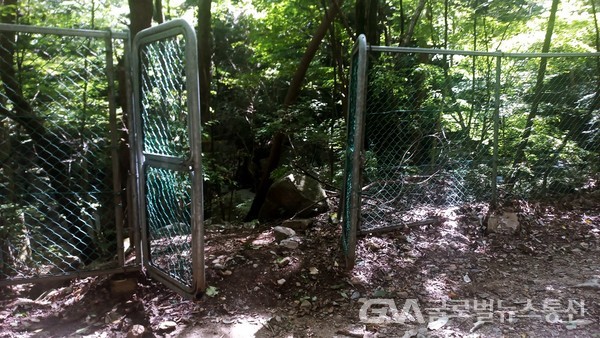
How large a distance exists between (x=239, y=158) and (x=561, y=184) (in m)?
6.42

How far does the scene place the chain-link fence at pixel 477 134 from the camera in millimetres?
4113

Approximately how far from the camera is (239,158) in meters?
9.32

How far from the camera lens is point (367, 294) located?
9.97 ft

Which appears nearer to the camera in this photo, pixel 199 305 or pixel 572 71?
pixel 199 305

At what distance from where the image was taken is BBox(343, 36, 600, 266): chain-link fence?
411cm

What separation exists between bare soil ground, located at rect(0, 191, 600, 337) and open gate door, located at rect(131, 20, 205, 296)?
0.29 metres

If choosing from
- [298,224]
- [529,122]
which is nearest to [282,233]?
[298,224]

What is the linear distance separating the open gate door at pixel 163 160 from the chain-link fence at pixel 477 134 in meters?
1.89

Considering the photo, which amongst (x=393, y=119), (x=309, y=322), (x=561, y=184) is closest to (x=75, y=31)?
(x=309, y=322)

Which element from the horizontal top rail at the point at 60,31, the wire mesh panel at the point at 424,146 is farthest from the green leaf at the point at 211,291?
the horizontal top rail at the point at 60,31

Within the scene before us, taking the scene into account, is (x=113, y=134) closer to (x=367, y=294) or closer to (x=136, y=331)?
(x=136, y=331)

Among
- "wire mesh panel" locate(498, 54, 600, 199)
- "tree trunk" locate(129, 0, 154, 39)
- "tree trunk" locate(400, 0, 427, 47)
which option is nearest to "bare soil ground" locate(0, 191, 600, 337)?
"wire mesh panel" locate(498, 54, 600, 199)

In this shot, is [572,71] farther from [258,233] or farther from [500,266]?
[258,233]

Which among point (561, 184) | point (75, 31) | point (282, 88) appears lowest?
point (561, 184)
